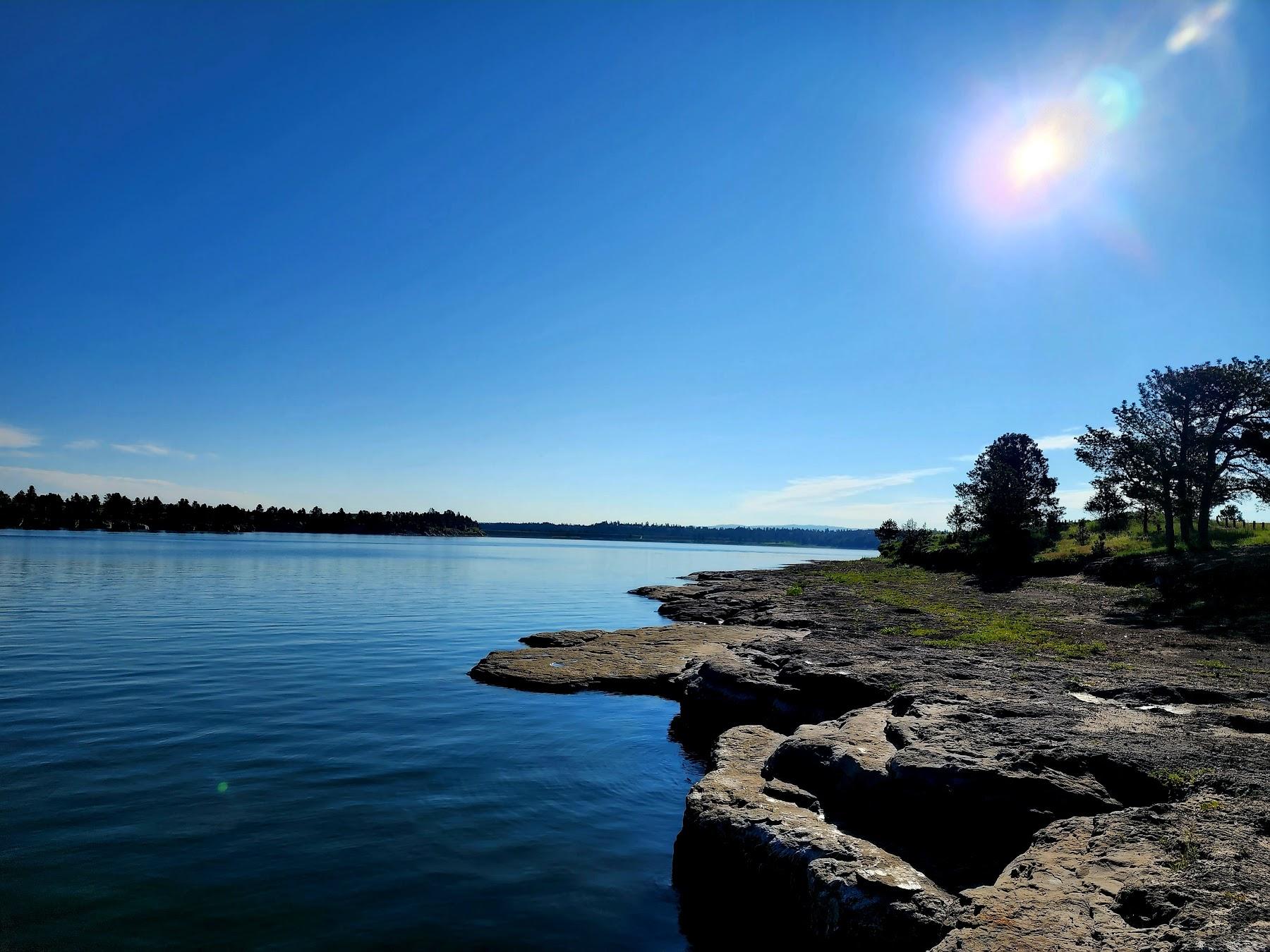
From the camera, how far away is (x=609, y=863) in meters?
10.1

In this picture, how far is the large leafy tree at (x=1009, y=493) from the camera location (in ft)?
233

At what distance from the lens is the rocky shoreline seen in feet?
18.6

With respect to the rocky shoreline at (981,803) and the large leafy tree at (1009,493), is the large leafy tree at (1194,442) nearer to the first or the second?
the large leafy tree at (1009,493)

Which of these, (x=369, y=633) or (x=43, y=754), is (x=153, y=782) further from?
(x=369, y=633)

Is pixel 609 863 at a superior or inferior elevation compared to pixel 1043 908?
inferior

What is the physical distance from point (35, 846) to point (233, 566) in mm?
69131

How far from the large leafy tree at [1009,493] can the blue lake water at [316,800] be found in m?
63.6

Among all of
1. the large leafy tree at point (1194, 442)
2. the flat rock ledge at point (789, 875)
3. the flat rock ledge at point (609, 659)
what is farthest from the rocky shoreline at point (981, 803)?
the large leafy tree at point (1194, 442)

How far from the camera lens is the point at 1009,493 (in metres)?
71.6

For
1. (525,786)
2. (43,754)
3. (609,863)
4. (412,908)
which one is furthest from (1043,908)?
(43,754)

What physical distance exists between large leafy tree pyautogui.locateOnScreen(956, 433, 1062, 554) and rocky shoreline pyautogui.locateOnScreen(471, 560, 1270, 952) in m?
58.5

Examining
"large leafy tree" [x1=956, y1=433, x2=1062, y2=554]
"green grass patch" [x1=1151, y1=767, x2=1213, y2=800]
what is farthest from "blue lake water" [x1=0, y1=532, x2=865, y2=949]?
"large leafy tree" [x1=956, y1=433, x2=1062, y2=554]

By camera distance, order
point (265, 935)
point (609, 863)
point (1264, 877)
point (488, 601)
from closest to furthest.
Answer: point (1264, 877) < point (265, 935) < point (609, 863) < point (488, 601)

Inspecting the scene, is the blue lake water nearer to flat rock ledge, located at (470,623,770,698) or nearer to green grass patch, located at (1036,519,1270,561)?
flat rock ledge, located at (470,623,770,698)
